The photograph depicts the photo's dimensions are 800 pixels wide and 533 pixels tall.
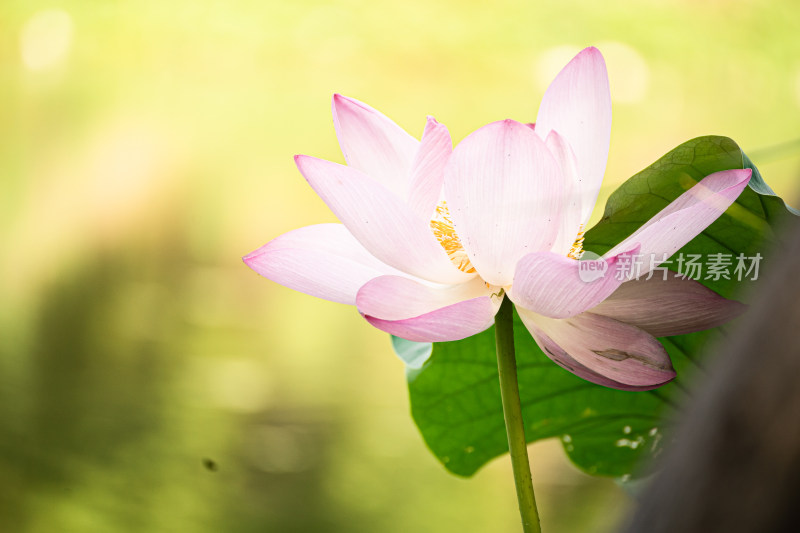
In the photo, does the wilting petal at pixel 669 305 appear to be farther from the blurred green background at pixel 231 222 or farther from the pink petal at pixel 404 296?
the blurred green background at pixel 231 222

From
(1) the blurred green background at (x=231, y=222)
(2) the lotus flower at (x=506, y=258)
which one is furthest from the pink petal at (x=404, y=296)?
(1) the blurred green background at (x=231, y=222)

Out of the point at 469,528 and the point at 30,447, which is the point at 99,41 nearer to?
the point at 30,447

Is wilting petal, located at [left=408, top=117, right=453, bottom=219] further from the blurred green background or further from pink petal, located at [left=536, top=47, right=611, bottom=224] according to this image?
the blurred green background

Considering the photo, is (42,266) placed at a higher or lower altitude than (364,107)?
lower

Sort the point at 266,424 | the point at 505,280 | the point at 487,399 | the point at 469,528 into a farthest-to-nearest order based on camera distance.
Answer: the point at 266,424
the point at 469,528
the point at 487,399
the point at 505,280

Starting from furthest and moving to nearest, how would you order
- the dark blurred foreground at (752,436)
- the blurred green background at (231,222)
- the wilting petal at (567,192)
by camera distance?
the blurred green background at (231,222) < the wilting petal at (567,192) < the dark blurred foreground at (752,436)

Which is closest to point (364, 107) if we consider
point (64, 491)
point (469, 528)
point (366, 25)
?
point (469, 528)
